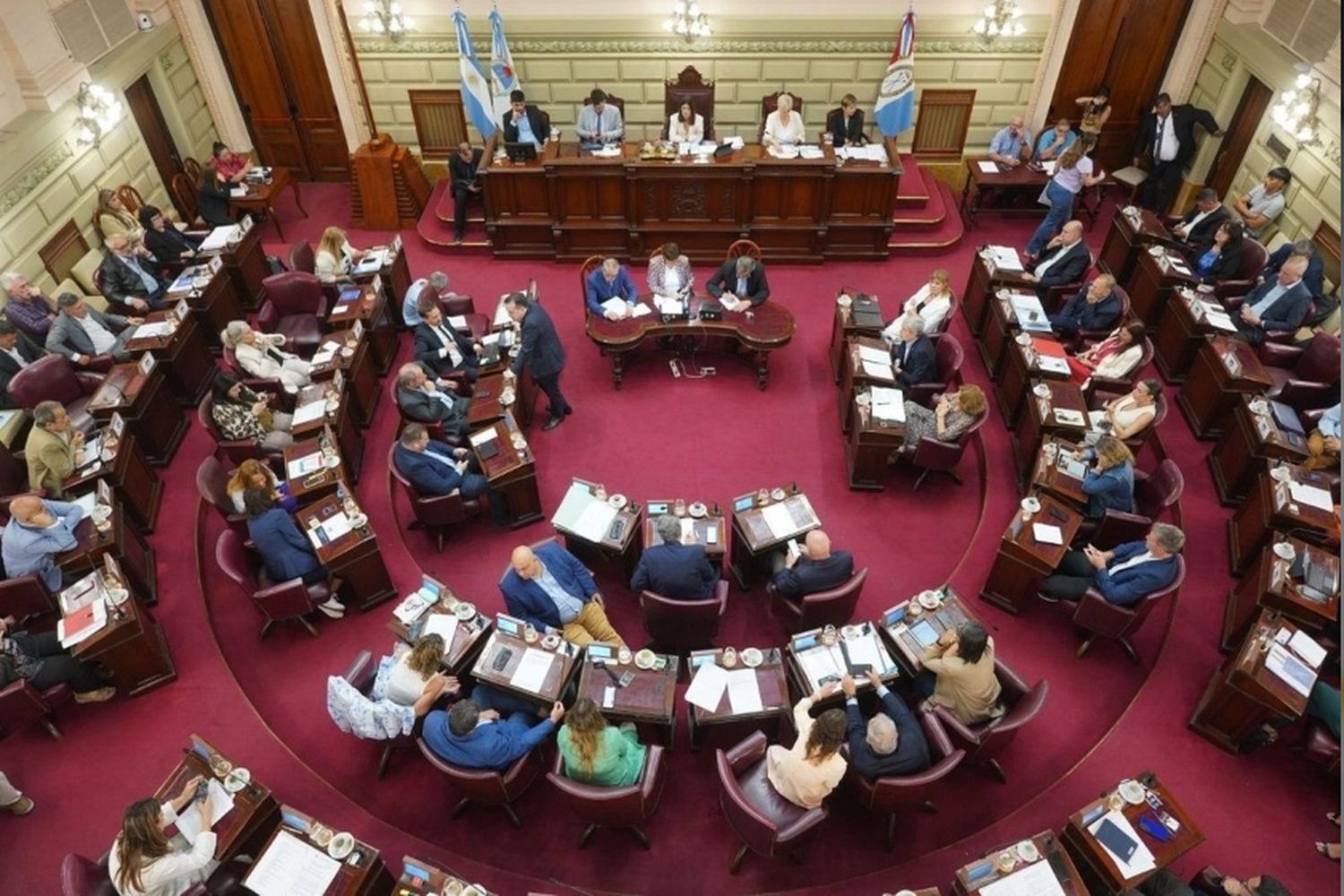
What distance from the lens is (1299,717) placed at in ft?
18.2

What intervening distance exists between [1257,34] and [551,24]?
29.2ft

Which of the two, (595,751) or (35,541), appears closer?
(595,751)

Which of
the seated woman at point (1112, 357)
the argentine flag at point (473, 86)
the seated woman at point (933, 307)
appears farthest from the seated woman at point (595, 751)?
the argentine flag at point (473, 86)

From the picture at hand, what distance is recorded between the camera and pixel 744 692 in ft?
18.6

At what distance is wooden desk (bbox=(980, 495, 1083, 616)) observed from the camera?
21.3 ft

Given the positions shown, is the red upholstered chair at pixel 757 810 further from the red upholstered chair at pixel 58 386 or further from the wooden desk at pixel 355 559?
the red upholstered chair at pixel 58 386

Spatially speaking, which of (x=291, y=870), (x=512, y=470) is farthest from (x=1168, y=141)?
(x=291, y=870)

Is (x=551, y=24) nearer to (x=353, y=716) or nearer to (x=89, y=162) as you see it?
(x=89, y=162)

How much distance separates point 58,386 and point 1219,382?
1079cm

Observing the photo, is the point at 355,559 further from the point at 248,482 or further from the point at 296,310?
the point at 296,310

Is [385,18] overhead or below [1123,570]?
overhead

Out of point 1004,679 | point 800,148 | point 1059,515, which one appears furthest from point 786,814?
point 800,148

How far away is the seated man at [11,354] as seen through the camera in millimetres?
7797

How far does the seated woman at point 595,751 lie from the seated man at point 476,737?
0.37 m
